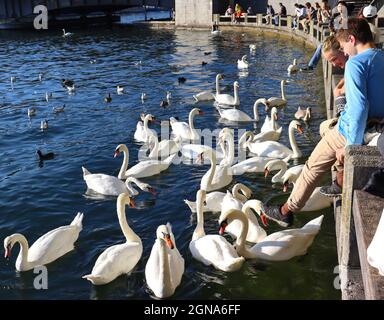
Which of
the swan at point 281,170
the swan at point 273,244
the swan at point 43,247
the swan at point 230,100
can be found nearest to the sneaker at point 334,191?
the swan at point 273,244

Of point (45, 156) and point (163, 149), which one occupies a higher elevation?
point (163, 149)

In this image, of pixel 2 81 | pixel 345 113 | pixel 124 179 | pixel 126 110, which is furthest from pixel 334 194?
pixel 2 81

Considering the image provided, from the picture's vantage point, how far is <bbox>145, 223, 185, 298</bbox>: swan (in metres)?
7.61

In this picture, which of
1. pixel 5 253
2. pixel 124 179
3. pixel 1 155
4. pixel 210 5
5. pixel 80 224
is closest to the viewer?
pixel 5 253

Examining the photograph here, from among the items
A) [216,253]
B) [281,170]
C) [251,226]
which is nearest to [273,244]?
[251,226]

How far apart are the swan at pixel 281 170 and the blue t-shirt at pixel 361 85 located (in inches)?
187

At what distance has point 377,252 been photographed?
4309 mm

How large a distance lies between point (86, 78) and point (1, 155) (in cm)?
1348

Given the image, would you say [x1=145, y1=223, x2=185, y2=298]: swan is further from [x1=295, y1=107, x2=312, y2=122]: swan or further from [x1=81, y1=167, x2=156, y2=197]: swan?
[x1=295, y1=107, x2=312, y2=122]: swan

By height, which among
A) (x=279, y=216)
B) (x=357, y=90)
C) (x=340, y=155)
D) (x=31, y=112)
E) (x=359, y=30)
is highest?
(x=359, y=30)

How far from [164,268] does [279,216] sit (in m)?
1.86

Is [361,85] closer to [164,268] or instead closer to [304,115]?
[164,268]

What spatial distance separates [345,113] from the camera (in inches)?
261

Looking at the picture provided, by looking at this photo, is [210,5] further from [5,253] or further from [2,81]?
[5,253]
